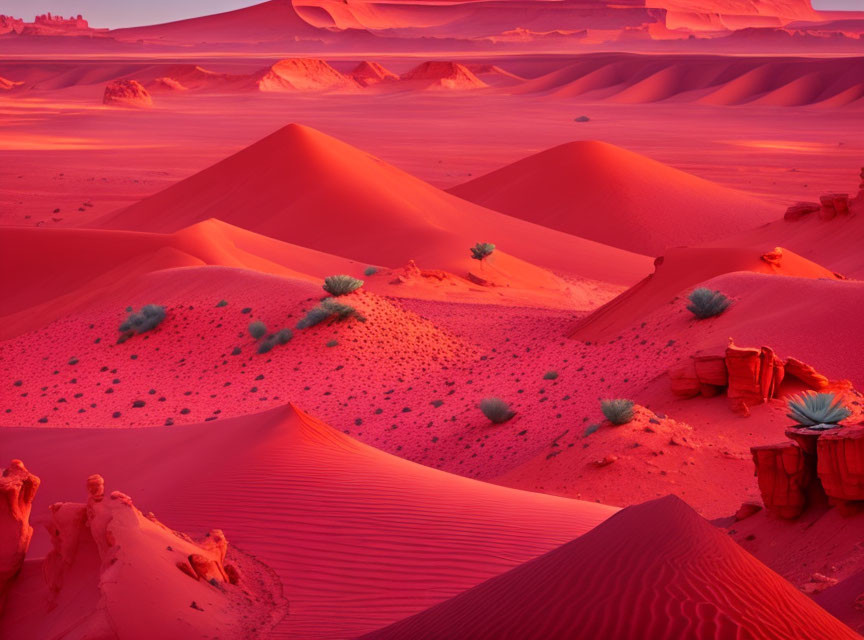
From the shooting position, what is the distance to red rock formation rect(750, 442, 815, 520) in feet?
32.9

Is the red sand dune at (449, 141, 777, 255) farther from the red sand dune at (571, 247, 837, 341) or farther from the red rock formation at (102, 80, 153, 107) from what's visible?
the red rock formation at (102, 80, 153, 107)

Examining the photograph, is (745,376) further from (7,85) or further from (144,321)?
(7,85)

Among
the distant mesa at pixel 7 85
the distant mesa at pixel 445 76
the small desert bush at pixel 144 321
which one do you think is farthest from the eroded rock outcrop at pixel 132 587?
the distant mesa at pixel 7 85

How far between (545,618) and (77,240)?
89.0 feet

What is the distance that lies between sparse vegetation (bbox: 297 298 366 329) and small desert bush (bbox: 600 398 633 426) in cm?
896

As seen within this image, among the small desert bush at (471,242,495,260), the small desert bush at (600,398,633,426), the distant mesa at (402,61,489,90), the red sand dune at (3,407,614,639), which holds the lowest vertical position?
the distant mesa at (402,61,489,90)

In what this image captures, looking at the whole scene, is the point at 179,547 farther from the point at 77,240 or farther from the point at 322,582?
the point at 77,240

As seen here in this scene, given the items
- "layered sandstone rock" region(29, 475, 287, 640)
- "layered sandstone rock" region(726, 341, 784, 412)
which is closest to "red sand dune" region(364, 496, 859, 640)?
"layered sandstone rock" region(29, 475, 287, 640)

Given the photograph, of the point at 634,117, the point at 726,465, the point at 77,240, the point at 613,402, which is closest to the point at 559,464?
the point at 613,402

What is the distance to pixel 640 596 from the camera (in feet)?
20.1

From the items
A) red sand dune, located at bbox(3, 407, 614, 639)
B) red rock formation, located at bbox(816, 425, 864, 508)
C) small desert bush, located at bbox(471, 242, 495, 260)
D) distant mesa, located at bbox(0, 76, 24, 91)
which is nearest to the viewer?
red sand dune, located at bbox(3, 407, 614, 639)

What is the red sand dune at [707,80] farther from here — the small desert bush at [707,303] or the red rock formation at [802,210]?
the small desert bush at [707,303]

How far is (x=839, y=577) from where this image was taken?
27.4 feet

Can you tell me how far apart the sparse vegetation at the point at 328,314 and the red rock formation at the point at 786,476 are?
1291 cm
